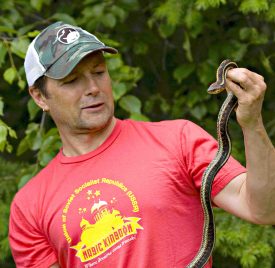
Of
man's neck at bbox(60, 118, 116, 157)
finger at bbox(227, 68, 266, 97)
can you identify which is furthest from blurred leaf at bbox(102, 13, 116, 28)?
finger at bbox(227, 68, 266, 97)

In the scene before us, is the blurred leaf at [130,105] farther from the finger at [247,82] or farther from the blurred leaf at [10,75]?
the finger at [247,82]

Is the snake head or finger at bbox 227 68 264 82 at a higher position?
finger at bbox 227 68 264 82

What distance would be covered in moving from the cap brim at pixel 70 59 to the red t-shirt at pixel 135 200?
0.36 metres

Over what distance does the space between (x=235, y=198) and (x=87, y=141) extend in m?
0.85

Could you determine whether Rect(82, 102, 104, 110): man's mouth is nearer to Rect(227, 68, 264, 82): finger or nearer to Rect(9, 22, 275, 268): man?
Rect(9, 22, 275, 268): man

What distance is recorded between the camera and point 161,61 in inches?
253

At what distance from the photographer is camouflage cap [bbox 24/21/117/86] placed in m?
4.07

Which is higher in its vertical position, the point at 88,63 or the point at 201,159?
the point at 88,63

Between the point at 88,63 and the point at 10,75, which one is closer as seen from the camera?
the point at 88,63

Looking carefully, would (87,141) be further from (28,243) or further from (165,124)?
(28,243)

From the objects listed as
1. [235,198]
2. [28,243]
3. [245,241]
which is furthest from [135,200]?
[245,241]

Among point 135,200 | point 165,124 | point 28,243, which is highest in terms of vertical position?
point 165,124

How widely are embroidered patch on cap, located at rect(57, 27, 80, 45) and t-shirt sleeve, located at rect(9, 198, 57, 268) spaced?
803 mm

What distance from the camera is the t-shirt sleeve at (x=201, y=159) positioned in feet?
11.9
